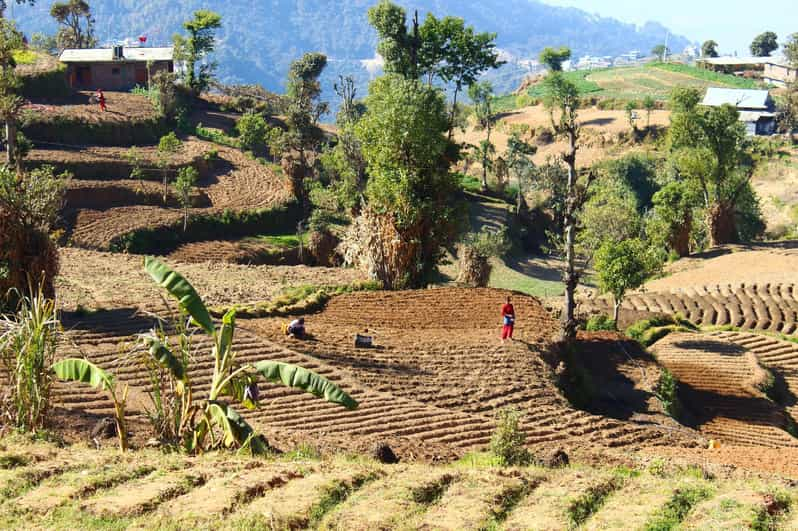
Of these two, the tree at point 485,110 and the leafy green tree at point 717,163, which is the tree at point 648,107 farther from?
the leafy green tree at point 717,163

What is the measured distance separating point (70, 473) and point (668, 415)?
11.4 metres

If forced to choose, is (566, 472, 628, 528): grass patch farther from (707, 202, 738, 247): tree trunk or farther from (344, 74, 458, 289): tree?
(707, 202, 738, 247): tree trunk

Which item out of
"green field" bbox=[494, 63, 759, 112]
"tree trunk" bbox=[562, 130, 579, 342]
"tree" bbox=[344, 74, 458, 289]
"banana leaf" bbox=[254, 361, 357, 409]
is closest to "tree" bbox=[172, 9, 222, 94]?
"tree" bbox=[344, 74, 458, 289]

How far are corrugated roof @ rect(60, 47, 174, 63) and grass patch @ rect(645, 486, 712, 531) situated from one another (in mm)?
43187

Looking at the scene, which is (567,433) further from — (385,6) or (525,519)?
(385,6)

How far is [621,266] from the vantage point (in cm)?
2231

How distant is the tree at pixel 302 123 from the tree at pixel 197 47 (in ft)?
16.7

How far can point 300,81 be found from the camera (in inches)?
1991

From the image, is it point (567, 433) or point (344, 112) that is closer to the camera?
point (567, 433)

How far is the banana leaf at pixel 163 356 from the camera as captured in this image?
9.17 m

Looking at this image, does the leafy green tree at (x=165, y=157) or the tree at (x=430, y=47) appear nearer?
the leafy green tree at (x=165, y=157)

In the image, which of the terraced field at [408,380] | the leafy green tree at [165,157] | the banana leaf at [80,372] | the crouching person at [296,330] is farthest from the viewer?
the leafy green tree at [165,157]

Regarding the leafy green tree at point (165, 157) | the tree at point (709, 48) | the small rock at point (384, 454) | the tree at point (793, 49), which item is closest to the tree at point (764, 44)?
the tree at point (709, 48)

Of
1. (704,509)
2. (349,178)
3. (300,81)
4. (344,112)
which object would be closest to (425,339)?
(704,509)
